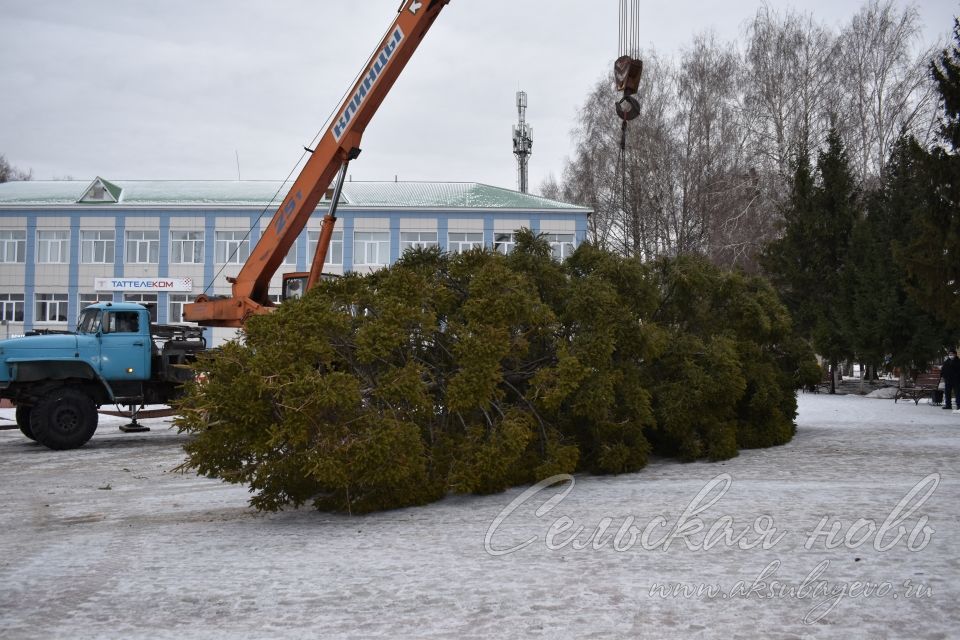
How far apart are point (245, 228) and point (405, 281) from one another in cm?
4101

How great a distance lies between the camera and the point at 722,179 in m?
36.0

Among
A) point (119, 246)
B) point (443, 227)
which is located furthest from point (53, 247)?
point (443, 227)

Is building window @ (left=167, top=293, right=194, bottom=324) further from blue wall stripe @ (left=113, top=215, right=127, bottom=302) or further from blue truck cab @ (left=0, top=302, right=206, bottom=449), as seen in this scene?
blue truck cab @ (left=0, top=302, right=206, bottom=449)

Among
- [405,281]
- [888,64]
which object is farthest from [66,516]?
[888,64]

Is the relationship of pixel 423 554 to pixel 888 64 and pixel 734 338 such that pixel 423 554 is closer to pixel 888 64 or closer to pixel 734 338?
pixel 734 338

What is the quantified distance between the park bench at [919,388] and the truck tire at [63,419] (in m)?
20.4

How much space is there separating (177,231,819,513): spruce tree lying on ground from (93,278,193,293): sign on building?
131ft

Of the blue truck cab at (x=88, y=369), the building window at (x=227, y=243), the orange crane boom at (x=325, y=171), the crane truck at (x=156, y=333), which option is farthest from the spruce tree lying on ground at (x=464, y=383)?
the building window at (x=227, y=243)

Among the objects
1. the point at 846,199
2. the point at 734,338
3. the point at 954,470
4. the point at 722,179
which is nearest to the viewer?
the point at 954,470

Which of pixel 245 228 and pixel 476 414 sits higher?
pixel 245 228

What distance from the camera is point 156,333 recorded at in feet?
58.3

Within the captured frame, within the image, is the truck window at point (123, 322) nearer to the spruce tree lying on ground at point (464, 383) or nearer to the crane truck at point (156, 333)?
the crane truck at point (156, 333)

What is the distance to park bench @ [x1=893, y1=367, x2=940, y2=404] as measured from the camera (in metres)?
24.9

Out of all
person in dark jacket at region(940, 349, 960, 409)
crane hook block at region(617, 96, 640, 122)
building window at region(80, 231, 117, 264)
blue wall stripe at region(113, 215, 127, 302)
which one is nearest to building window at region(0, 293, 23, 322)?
building window at region(80, 231, 117, 264)
